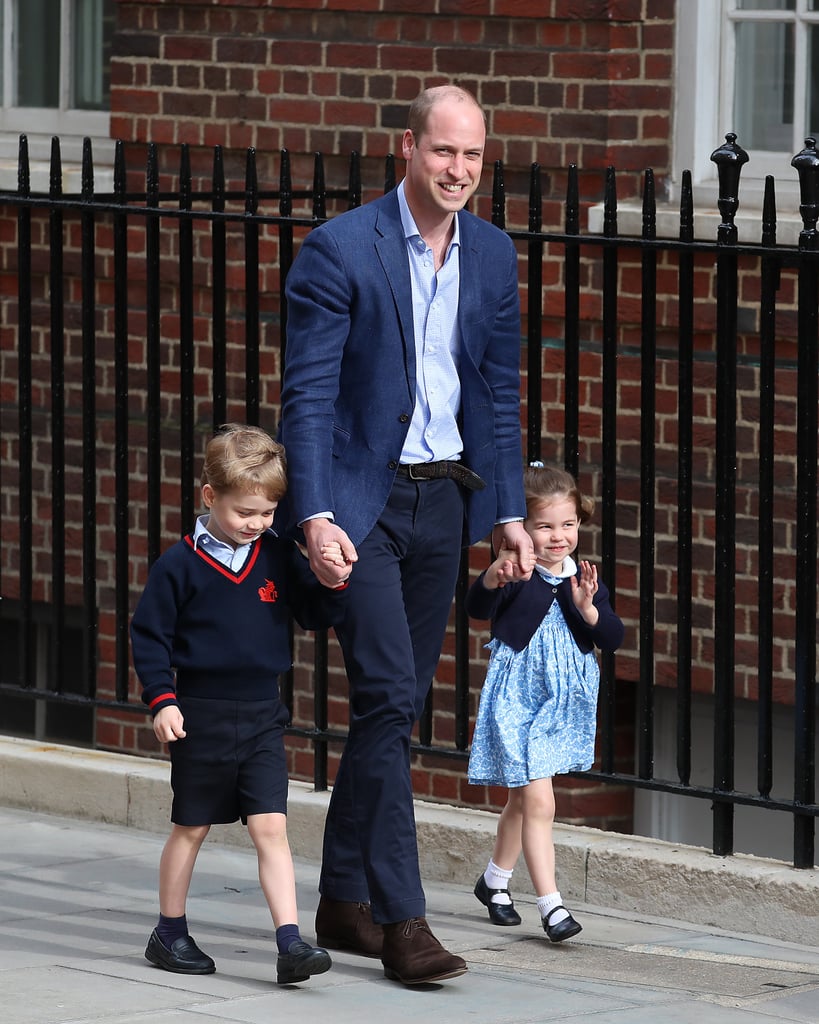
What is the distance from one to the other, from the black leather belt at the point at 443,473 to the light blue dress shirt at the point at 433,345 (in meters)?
0.02

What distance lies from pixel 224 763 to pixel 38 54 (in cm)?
506

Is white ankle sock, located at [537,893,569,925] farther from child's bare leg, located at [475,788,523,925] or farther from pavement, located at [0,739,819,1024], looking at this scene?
child's bare leg, located at [475,788,523,925]

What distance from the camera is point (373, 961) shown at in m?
5.16

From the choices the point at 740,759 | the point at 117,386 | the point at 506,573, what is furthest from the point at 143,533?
the point at 506,573

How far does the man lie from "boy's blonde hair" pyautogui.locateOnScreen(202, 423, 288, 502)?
0.05 metres

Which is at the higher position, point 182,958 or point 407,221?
point 407,221

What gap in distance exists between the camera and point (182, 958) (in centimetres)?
504

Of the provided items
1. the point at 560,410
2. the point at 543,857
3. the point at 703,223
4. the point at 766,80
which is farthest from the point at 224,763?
the point at 766,80

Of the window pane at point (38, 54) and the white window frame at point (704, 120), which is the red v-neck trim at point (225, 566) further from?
the window pane at point (38, 54)

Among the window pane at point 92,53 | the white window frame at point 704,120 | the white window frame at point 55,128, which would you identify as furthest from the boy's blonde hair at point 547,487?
the window pane at point 92,53

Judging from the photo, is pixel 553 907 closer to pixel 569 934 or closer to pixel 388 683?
pixel 569 934

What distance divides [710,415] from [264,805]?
272 cm

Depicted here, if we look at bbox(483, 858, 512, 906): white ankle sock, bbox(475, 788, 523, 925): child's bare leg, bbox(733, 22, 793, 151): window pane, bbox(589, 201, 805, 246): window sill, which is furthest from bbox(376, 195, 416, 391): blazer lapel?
bbox(733, 22, 793, 151): window pane

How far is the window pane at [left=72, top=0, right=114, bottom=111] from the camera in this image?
9078 millimetres
